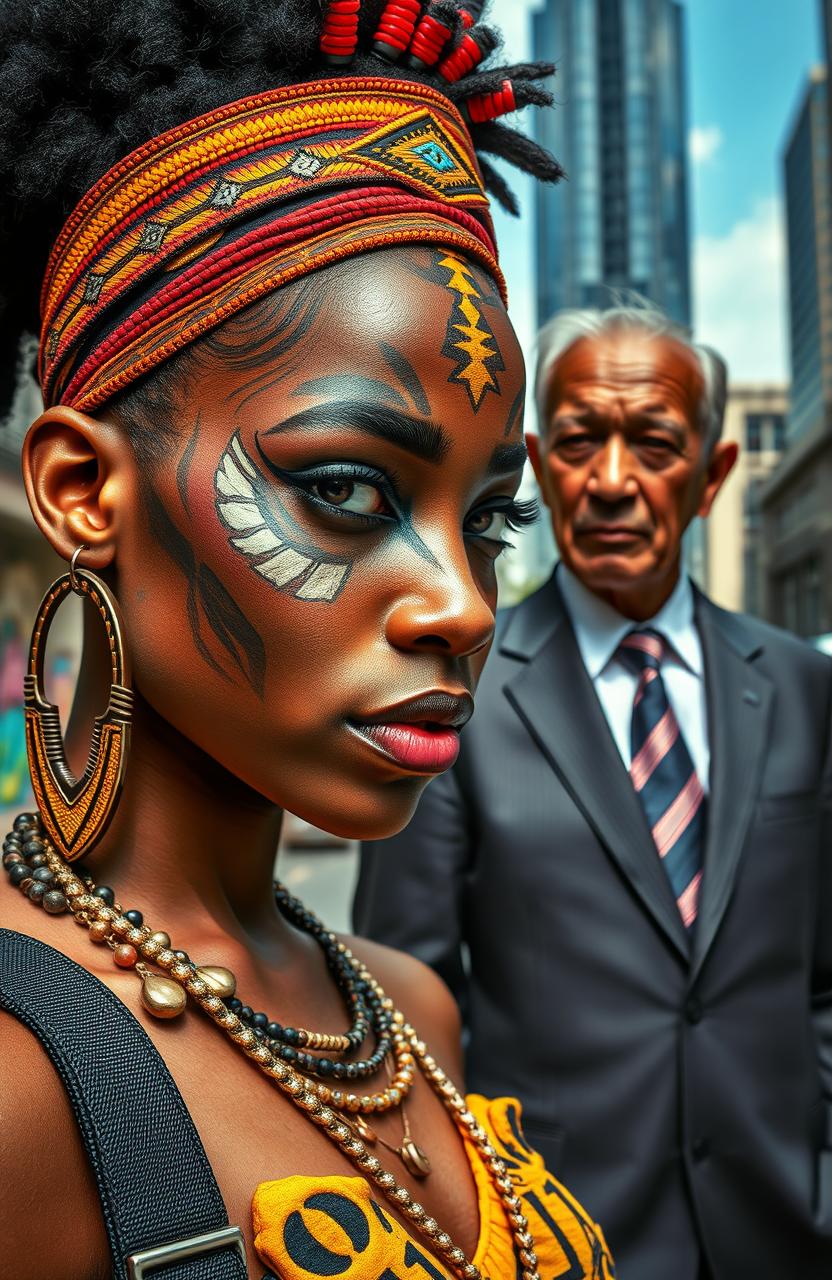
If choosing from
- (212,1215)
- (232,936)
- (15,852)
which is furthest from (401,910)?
(212,1215)

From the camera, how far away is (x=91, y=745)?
1283mm

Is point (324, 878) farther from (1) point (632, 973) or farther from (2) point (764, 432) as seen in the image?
(2) point (764, 432)

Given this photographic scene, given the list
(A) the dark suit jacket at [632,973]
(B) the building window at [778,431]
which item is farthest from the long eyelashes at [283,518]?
(B) the building window at [778,431]

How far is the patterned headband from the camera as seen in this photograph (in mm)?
1211

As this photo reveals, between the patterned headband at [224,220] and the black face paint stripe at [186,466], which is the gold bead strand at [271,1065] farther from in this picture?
the patterned headband at [224,220]

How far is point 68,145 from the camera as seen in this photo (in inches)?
51.2

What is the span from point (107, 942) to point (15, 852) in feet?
0.58

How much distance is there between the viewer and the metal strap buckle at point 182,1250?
911mm

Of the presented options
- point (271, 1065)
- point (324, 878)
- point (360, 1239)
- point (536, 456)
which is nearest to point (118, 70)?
point (271, 1065)

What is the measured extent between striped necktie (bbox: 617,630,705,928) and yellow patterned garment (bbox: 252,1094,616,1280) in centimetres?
131

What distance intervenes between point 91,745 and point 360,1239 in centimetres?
63

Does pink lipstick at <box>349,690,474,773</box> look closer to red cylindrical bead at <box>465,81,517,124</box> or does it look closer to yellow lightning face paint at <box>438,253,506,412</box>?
yellow lightning face paint at <box>438,253,506,412</box>

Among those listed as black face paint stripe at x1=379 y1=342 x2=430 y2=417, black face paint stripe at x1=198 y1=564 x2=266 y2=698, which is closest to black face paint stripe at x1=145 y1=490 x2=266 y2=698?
black face paint stripe at x1=198 y1=564 x2=266 y2=698

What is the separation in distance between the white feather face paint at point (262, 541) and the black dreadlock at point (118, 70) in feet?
1.45
